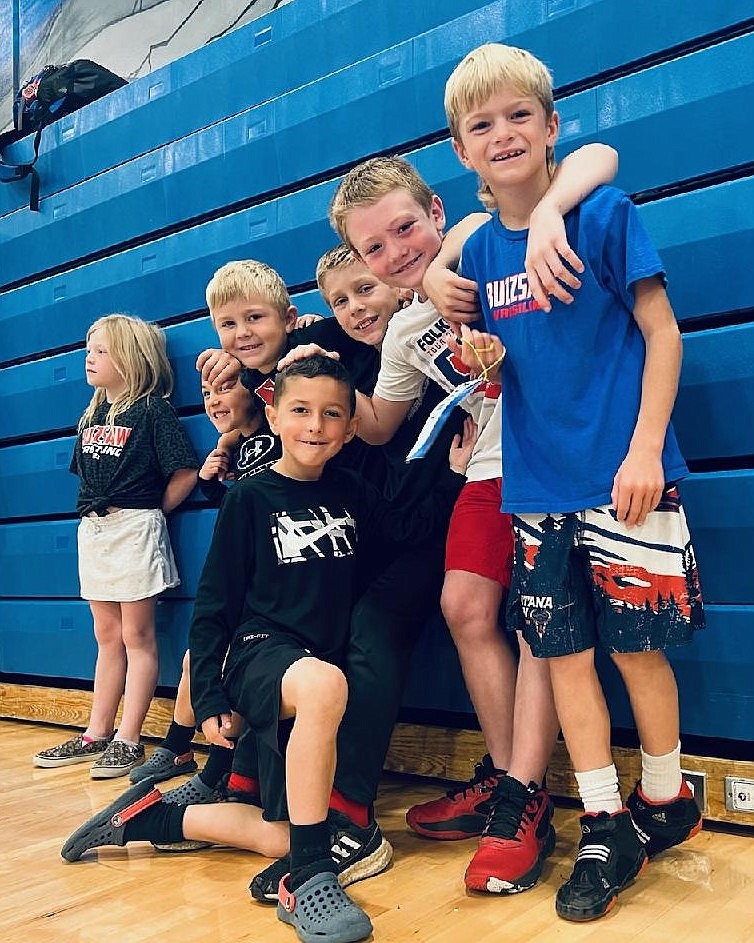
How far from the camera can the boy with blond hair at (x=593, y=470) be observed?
1359 mm

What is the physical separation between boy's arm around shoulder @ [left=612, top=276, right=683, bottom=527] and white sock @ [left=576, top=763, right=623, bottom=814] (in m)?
0.40

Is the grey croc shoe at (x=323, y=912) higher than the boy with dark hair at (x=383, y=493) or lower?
lower

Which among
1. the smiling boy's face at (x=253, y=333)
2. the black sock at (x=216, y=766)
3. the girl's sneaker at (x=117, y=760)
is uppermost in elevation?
the smiling boy's face at (x=253, y=333)

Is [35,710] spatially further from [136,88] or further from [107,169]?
[136,88]

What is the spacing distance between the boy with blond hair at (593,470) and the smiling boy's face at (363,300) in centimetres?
47

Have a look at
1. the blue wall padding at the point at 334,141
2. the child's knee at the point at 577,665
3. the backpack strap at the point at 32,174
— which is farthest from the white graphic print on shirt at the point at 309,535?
the backpack strap at the point at 32,174

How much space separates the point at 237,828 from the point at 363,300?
3.52 feet

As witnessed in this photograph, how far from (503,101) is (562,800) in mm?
1353

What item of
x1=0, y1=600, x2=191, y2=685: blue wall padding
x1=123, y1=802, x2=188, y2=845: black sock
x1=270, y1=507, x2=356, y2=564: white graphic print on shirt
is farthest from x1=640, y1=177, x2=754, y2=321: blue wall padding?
x1=0, y1=600, x2=191, y2=685: blue wall padding

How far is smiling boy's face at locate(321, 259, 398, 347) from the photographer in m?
1.93

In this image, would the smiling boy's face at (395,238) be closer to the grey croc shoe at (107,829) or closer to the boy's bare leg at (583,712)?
the boy's bare leg at (583,712)

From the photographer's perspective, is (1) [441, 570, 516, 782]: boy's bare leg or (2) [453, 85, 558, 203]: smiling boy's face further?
(1) [441, 570, 516, 782]: boy's bare leg

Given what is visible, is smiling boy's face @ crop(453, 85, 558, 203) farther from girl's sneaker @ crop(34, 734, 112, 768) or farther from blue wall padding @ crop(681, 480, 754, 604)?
girl's sneaker @ crop(34, 734, 112, 768)

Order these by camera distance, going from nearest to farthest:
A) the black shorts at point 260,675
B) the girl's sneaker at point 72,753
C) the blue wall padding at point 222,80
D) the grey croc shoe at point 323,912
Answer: the grey croc shoe at point 323,912, the black shorts at point 260,675, the blue wall padding at point 222,80, the girl's sneaker at point 72,753
